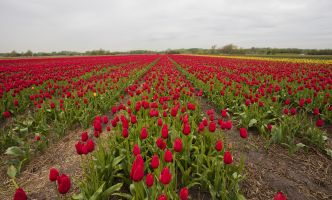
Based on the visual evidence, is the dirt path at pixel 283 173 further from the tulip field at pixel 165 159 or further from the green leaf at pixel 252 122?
the green leaf at pixel 252 122

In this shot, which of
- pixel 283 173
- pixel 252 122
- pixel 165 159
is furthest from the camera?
pixel 252 122

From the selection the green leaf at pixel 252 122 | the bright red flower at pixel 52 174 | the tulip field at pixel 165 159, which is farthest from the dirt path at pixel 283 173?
the bright red flower at pixel 52 174

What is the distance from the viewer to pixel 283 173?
10.5 feet

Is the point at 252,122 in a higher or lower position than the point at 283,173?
higher

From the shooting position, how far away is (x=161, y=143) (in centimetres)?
235

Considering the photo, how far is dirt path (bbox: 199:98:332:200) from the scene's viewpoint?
9.11 feet

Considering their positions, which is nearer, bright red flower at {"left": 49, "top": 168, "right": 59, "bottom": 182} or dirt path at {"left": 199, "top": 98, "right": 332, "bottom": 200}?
bright red flower at {"left": 49, "top": 168, "right": 59, "bottom": 182}

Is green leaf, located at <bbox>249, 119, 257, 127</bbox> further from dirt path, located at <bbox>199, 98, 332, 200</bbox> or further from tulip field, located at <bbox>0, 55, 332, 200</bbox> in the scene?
dirt path, located at <bbox>199, 98, 332, 200</bbox>

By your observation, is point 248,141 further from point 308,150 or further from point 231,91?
point 231,91

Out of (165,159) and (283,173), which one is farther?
(283,173)

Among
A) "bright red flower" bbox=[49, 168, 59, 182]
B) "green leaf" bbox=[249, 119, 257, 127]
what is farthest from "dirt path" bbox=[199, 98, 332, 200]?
"bright red flower" bbox=[49, 168, 59, 182]

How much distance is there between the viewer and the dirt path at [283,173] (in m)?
2.78

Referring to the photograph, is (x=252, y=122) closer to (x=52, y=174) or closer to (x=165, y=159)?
(x=165, y=159)

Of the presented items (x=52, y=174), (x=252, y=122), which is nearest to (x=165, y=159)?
(x=52, y=174)
